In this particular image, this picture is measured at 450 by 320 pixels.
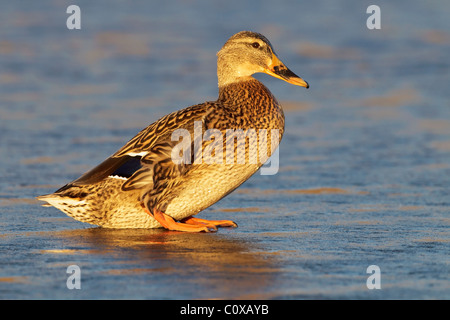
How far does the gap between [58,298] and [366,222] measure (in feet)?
8.42

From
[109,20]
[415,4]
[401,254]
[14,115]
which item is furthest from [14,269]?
[415,4]

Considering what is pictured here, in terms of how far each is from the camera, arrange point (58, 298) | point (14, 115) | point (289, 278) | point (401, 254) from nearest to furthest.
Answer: point (58, 298) < point (289, 278) < point (401, 254) < point (14, 115)

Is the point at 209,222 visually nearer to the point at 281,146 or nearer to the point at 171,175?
the point at 171,175

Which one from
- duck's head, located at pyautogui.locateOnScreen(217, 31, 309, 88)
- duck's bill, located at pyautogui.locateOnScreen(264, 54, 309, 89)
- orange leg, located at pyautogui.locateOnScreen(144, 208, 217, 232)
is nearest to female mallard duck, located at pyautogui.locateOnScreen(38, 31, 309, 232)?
orange leg, located at pyautogui.locateOnScreen(144, 208, 217, 232)

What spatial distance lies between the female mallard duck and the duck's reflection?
0.14m

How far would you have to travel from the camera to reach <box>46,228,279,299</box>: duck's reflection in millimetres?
Result: 4293

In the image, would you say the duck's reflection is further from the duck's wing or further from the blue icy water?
the duck's wing

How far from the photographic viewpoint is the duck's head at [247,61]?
21.1ft

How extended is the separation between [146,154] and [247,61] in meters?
1.21

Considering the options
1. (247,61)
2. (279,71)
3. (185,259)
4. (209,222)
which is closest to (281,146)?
(279,71)

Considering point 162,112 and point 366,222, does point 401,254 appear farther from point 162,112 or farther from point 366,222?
point 162,112

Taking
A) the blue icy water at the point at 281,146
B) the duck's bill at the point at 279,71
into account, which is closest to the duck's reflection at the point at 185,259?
the blue icy water at the point at 281,146

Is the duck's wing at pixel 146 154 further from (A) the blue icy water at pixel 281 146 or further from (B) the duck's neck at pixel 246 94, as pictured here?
(A) the blue icy water at pixel 281 146

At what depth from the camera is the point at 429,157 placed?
822 centimetres
